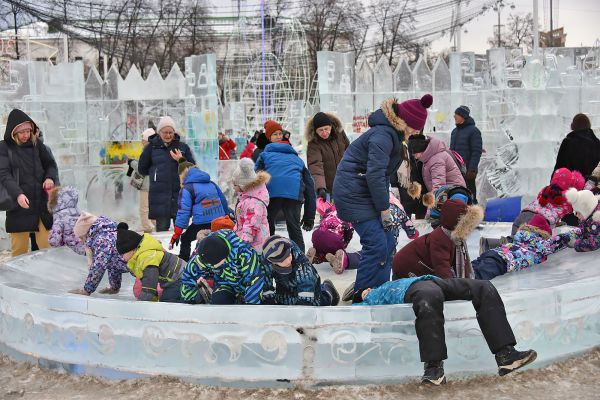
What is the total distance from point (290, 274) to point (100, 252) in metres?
1.71

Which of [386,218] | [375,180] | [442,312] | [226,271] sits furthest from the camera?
[386,218]

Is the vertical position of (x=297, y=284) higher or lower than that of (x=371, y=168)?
lower

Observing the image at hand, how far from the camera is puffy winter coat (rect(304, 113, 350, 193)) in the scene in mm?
8664

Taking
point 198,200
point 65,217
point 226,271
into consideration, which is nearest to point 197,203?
point 198,200

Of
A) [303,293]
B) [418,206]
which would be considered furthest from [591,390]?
[418,206]

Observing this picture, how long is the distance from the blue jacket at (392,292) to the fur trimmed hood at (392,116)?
50.3 inches

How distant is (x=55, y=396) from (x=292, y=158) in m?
3.43

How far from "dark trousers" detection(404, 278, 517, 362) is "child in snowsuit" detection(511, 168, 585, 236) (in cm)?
299

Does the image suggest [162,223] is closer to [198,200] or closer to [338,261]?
[198,200]

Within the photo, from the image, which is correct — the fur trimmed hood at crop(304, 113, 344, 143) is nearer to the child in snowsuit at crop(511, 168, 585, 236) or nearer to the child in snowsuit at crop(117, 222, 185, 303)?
the child in snowsuit at crop(511, 168, 585, 236)

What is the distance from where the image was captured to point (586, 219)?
6703 mm

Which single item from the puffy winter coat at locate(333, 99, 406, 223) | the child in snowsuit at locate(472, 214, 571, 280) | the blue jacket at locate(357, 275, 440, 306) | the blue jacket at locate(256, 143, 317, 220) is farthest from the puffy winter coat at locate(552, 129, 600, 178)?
the blue jacket at locate(357, 275, 440, 306)

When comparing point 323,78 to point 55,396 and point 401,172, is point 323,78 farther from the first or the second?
point 55,396

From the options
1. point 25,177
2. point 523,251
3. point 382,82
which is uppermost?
point 382,82
